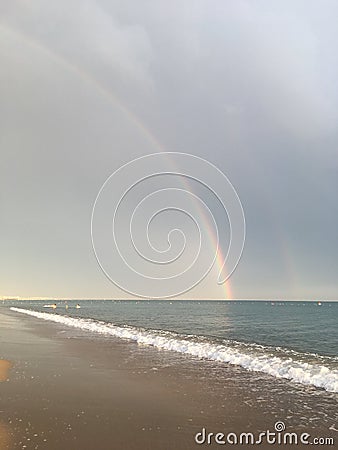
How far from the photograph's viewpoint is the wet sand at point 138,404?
891 cm

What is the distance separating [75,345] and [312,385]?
16233mm

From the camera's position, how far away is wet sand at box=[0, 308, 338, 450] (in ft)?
29.2

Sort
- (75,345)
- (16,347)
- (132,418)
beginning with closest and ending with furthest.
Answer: (132,418) → (16,347) → (75,345)

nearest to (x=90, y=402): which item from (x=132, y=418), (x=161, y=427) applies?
(x=132, y=418)

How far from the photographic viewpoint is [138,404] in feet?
39.2

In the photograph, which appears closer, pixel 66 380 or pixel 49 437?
pixel 49 437

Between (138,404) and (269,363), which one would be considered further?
(269,363)

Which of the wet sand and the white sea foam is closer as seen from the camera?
the wet sand

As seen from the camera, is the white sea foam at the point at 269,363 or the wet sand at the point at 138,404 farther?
the white sea foam at the point at 269,363

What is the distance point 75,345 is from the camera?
26203 millimetres

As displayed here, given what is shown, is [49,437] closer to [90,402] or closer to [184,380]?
[90,402]

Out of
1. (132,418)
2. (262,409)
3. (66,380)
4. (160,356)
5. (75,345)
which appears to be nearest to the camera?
(132,418)

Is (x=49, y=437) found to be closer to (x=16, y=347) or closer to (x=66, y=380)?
(x=66, y=380)

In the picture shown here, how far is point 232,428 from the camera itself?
9.77 meters
